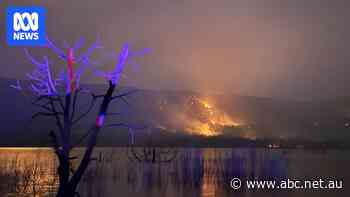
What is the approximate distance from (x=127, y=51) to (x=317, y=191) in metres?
26.4

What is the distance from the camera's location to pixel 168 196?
120ft

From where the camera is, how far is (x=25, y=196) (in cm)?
3073

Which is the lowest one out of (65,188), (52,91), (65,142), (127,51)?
(65,188)

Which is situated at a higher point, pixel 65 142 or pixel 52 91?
pixel 52 91

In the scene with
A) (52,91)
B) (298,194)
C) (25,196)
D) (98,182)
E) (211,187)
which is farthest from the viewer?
(98,182)

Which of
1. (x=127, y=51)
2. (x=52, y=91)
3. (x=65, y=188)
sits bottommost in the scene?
(x=65, y=188)

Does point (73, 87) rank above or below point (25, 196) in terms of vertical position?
above

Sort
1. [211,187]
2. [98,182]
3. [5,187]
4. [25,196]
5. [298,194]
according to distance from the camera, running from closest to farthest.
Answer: [25,196], [5,187], [298,194], [211,187], [98,182]

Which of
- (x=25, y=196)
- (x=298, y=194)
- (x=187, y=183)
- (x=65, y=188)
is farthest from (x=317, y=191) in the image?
(x=65, y=188)

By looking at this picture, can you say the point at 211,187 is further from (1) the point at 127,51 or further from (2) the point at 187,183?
(1) the point at 127,51

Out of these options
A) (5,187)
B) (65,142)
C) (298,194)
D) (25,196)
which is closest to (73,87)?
(65,142)

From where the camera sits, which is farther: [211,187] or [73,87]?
[211,187]

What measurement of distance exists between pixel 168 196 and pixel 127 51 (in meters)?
20.3

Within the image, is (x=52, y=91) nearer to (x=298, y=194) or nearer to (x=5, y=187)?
(x=5, y=187)
